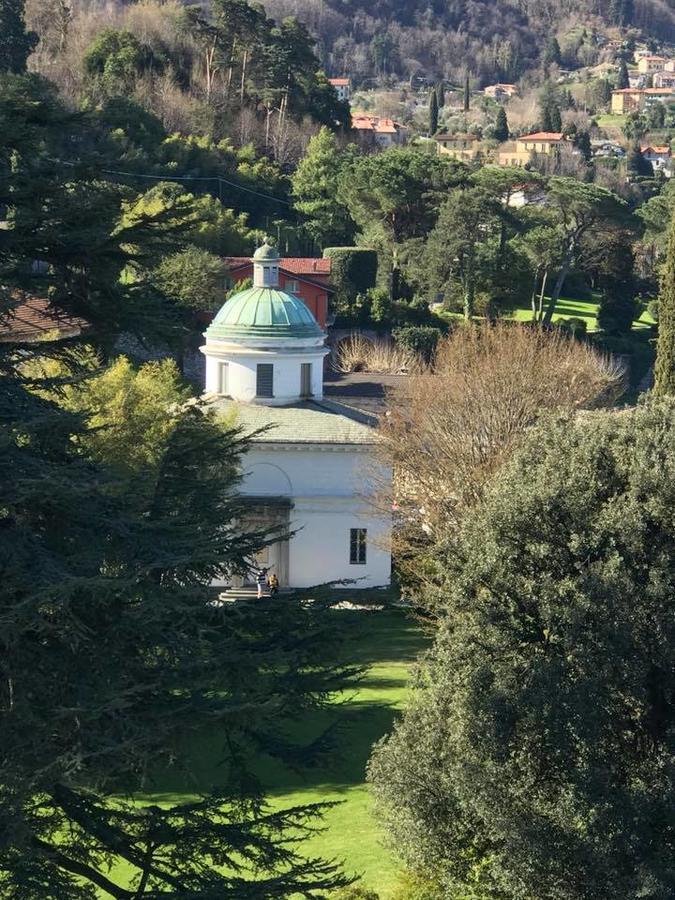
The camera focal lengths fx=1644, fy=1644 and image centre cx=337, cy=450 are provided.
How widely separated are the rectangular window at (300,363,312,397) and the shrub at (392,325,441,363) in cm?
2095

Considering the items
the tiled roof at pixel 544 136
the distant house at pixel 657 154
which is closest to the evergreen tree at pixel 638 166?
Result: the tiled roof at pixel 544 136

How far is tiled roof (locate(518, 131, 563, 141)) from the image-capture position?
4675 inches

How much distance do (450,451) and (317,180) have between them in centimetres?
4033

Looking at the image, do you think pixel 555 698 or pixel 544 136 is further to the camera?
pixel 544 136

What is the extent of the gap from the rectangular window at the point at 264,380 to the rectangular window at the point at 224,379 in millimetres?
751

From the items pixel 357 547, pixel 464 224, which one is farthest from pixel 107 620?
pixel 464 224

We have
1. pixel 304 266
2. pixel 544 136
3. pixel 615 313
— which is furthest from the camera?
pixel 544 136

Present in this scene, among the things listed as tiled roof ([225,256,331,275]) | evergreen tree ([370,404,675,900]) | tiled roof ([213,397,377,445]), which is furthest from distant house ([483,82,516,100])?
evergreen tree ([370,404,675,900])

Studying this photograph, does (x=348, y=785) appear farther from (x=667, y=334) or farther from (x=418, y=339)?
(x=418, y=339)

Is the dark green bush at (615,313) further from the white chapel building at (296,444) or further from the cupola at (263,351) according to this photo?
the cupola at (263,351)

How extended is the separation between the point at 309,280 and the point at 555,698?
46.0 metres

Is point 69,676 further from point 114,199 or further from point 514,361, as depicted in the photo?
point 514,361

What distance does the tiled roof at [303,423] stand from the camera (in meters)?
37.3

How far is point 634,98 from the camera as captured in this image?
18638 cm
